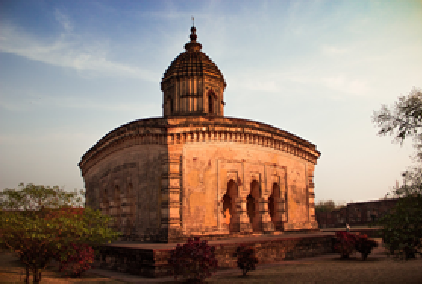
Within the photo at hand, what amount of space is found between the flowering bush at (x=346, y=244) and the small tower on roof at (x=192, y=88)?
973 cm

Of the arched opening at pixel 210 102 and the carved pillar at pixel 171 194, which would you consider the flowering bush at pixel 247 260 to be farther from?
the arched opening at pixel 210 102

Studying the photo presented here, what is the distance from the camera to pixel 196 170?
17.0 metres

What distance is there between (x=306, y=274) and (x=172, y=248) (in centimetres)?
457

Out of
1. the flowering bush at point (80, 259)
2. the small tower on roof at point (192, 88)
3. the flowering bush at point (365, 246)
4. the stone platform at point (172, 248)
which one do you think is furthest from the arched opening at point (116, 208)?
the flowering bush at point (365, 246)

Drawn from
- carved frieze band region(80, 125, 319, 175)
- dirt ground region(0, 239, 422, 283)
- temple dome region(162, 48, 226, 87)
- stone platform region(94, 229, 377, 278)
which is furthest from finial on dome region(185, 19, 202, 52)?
dirt ground region(0, 239, 422, 283)

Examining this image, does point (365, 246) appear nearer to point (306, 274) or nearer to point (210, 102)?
point (306, 274)

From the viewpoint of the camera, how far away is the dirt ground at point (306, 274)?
10.9 metres

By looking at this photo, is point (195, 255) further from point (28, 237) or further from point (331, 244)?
point (331, 244)

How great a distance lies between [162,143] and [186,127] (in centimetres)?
137

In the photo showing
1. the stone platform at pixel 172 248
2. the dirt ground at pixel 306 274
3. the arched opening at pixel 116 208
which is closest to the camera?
the dirt ground at pixel 306 274

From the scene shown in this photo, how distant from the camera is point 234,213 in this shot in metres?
18.0

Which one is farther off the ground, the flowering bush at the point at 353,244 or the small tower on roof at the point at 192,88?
the small tower on roof at the point at 192,88

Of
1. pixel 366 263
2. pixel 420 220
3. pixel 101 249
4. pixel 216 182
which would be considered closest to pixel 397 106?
pixel 420 220

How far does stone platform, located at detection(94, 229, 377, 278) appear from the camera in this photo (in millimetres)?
11762
